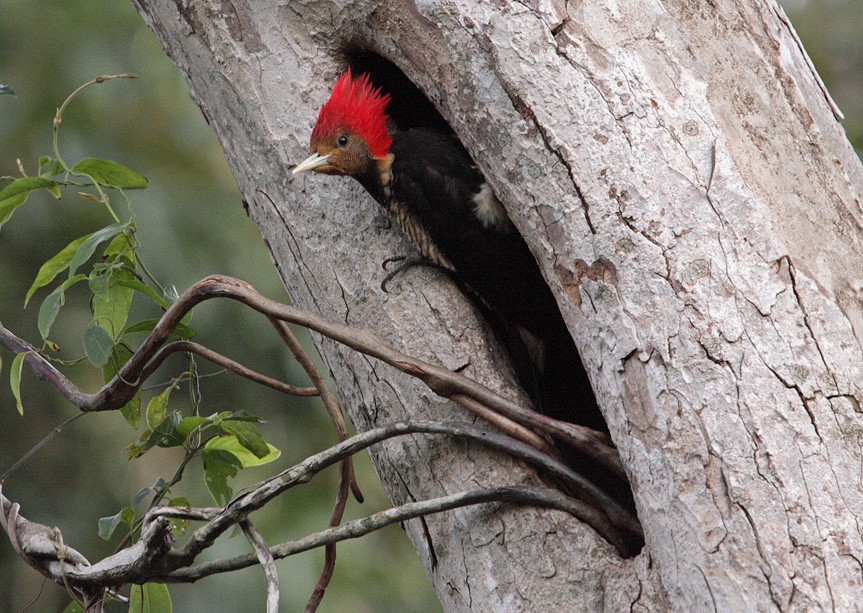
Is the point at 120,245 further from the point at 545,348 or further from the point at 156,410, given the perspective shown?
the point at 545,348

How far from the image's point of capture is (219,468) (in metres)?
1.94

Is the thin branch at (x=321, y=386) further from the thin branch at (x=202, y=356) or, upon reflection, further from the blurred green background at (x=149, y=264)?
the blurred green background at (x=149, y=264)

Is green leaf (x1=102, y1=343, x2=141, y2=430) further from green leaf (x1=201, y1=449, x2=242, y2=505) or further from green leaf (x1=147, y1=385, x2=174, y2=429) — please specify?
green leaf (x1=201, y1=449, x2=242, y2=505)

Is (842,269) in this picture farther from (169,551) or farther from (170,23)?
(170,23)

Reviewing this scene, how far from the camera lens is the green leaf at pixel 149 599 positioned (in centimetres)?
189

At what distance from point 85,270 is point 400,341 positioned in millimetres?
2771

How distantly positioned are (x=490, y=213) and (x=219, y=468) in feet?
2.45

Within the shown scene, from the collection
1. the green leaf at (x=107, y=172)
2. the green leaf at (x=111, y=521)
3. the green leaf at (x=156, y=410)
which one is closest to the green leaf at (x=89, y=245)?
the green leaf at (x=107, y=172)

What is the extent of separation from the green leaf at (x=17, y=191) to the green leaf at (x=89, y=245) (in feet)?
0.46

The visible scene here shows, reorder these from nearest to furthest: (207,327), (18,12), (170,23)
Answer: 1. (170,23)
2. (207,327)
3. (18,12)

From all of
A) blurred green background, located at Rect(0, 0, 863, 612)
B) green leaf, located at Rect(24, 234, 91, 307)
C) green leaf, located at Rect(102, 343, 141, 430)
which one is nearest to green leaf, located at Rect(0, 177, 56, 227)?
green leaf, located at Rect(24, 234, 91, 307)

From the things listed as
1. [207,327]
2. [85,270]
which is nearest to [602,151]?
[85,270]

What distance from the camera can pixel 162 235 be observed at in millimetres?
6137

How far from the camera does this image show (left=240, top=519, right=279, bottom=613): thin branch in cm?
151
